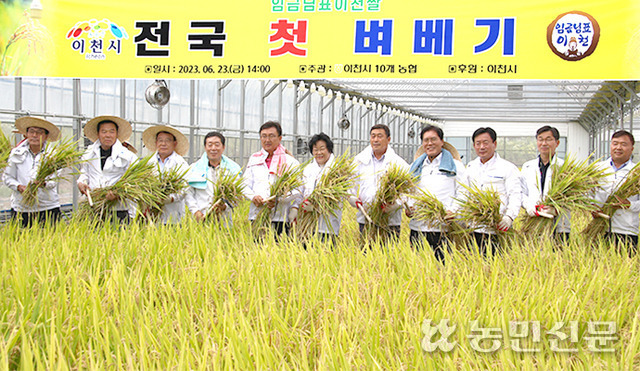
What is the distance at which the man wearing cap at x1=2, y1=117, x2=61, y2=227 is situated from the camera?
440 centimetres

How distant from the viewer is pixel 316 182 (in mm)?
4156

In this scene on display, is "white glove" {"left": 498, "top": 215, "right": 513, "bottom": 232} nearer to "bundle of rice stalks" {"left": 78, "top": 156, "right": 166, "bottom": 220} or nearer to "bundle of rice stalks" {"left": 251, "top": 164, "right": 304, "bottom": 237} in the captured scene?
"bundle of rice stalks" {"left": 251, "top": 164, "right": 304, "bottom": 237}

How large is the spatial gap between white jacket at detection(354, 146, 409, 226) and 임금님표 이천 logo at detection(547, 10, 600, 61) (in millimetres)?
1350

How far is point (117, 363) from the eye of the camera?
2.02m

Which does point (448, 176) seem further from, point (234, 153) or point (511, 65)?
point (234, 153)

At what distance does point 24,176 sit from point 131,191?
0.98 m

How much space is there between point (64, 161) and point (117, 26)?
1196mm

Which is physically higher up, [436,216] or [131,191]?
[131,191]

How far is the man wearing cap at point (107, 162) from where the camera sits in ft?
14.1

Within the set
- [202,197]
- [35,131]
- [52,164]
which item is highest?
[35,131]

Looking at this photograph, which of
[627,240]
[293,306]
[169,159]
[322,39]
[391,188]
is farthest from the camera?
[322,39]

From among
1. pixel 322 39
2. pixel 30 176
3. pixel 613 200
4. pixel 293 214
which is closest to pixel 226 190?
pixel 293 214

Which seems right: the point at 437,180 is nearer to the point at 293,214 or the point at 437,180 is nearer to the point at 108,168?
the point at 293,214

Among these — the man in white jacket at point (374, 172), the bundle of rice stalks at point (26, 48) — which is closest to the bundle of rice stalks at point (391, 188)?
the man in white jacket at point (374, 172)
